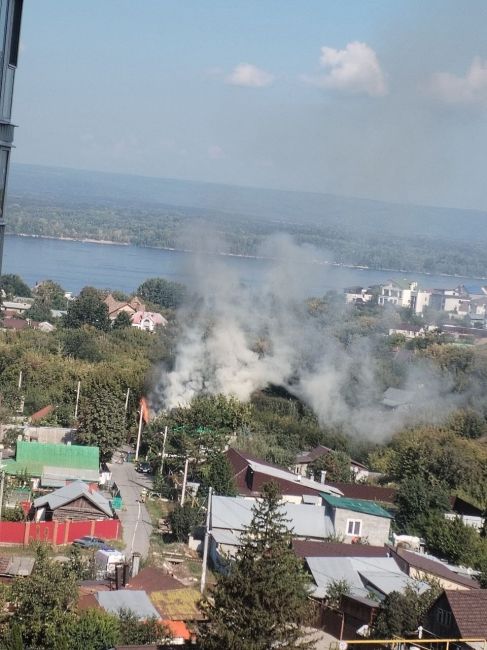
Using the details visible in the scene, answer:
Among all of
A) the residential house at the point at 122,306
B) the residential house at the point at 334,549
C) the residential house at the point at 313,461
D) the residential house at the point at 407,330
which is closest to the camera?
the residential house at the point at 334,549

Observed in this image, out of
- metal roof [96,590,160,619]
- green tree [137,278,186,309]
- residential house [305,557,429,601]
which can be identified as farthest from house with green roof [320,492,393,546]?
green tree [137,278,186,309]

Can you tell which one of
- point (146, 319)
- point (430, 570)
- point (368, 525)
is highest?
point (430, 570)

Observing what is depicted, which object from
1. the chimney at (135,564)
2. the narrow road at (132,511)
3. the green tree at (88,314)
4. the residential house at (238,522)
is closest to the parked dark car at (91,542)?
the narrow road at (132,511)

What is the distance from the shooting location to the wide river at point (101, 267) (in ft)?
159

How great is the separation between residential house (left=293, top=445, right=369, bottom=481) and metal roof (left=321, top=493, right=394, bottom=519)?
2190 millimetres

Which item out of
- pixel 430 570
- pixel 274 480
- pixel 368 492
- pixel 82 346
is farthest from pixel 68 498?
pixel 82 346

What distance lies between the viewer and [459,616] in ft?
23.9

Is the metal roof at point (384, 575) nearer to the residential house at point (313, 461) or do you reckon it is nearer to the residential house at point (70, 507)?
the residential house at point (70, 507)

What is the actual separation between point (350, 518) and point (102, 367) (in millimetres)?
7939

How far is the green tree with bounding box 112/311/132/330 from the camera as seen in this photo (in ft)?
91.9

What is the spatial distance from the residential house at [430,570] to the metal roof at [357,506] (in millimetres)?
896

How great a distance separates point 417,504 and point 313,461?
2.64 meters

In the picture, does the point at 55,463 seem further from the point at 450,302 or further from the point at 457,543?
the point at 450,302

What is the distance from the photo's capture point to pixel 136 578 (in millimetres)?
8234
